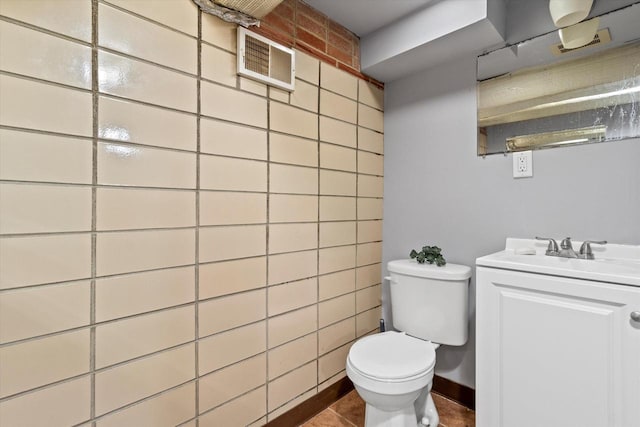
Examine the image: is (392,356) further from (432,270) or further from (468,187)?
(468,187)

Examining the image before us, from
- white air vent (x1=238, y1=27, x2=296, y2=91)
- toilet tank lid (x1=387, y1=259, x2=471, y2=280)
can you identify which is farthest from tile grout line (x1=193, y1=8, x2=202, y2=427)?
toilet tank lid (x1=387, y1=259, x2=471, y2=280)

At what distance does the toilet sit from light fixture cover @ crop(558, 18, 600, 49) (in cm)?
115

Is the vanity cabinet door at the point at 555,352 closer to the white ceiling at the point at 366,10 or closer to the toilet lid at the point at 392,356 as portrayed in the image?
the toilet lid at the point at 392,356

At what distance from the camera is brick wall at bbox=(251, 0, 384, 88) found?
1.45m

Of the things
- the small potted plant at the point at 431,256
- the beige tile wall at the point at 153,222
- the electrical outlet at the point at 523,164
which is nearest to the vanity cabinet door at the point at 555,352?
the small potted plant at the point at 431,256

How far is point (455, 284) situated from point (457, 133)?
83 centimetres

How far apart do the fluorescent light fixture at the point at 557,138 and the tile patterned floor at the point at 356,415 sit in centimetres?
140

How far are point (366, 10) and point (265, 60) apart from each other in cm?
66

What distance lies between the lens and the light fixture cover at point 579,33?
1.37 meters

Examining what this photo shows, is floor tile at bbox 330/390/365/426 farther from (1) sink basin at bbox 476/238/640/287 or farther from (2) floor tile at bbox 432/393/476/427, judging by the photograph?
(1) sink basin at bbox 476/238/640/287

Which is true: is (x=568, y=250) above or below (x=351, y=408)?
above

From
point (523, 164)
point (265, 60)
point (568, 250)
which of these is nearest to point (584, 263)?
point (568, 250)

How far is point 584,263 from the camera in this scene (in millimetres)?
1171

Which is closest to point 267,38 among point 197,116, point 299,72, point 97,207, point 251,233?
point 299,72
